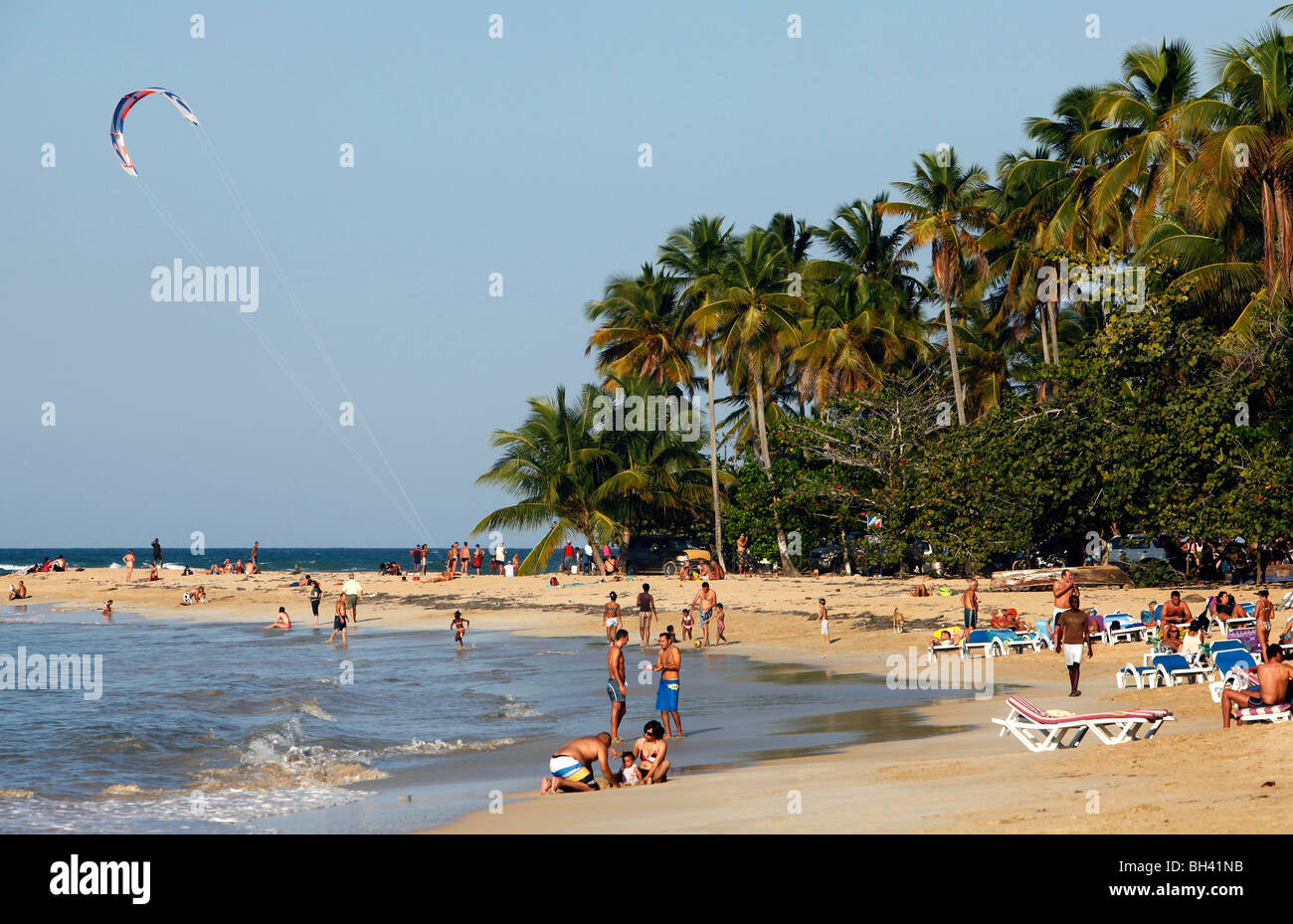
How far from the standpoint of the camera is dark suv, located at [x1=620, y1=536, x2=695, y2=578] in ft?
161

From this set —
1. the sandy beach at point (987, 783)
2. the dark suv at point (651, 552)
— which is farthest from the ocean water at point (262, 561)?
the sandy beach at point (987, 783)

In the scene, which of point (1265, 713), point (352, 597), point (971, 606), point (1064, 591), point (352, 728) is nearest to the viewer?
point (1265, 713)

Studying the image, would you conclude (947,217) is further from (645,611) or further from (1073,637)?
(1073,637)

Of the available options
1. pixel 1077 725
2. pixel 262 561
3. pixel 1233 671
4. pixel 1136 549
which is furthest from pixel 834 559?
pixel 262 561

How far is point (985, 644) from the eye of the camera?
21.5m

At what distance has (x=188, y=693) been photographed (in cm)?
2148

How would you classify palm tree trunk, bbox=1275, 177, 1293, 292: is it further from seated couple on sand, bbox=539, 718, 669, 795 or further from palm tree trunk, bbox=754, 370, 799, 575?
seated couple on sand, bbox=539, 718, 669, 795

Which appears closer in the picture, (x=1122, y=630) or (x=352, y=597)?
(x=1122, y=630)

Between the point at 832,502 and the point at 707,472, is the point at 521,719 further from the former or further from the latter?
the point at 707,472

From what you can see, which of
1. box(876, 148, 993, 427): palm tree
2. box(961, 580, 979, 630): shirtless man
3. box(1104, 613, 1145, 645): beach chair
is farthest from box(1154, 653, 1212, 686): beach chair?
box(876, 148, 993, 427): palm tree

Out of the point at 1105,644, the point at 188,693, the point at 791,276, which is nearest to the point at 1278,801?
the point at 1105,644

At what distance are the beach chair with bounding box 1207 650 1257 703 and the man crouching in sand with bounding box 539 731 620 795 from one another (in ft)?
22.9

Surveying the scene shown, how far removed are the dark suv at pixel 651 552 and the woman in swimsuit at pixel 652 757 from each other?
35.8 meters

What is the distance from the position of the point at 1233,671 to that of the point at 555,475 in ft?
112
